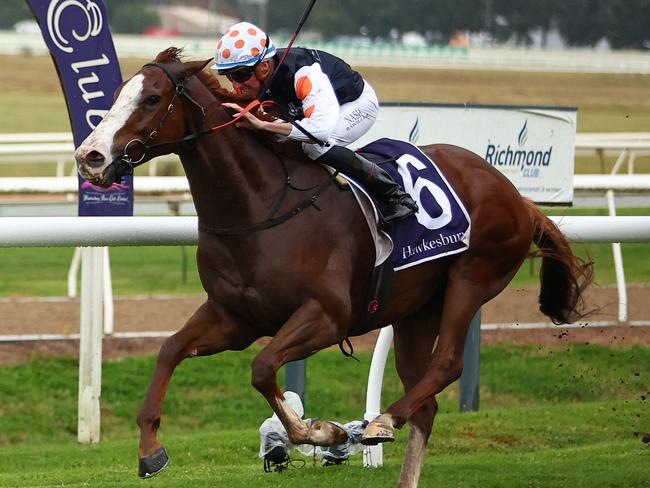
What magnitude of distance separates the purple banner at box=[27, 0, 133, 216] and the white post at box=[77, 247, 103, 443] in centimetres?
62

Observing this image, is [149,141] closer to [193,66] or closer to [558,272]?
[193,66]

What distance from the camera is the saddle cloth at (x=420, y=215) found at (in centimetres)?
465

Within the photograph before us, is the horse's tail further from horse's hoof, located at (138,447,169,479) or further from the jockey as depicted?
horse's hoof, located at (138,447,169,479)

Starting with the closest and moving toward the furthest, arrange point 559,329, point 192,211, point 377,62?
point 559,329 < point 192,211 < point 377,62

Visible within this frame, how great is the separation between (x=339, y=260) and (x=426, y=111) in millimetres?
2154

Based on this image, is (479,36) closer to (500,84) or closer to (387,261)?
(500,84)

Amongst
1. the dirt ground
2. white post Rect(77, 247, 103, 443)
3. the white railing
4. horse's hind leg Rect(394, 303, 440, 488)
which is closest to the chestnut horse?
horse's hind leg Rect(394, 303, 440, 488)

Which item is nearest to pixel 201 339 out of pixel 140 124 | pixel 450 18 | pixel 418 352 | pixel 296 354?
pixel 296 354

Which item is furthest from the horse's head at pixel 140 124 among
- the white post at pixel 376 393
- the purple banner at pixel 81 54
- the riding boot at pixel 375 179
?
the purple banner at pixel 81 54

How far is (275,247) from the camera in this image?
4.25 metres

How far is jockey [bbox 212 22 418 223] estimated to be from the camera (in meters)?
4.32

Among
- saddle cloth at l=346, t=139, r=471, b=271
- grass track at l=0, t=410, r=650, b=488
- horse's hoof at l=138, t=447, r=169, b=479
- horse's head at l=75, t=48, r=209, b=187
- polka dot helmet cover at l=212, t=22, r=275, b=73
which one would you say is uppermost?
polka dot helmet cover at l=212, t=22, r=275, b=73

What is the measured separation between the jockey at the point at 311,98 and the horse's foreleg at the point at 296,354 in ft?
1.70

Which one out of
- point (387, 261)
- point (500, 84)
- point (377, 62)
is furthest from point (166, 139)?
point (377, 62)
